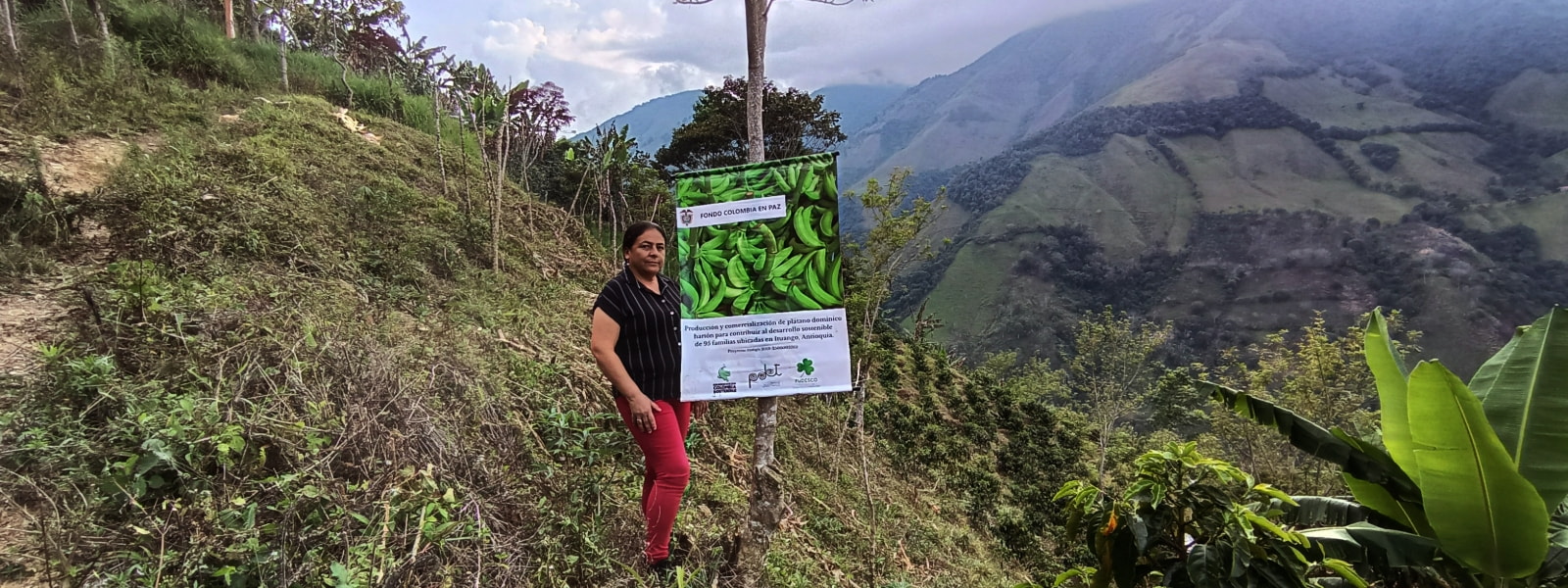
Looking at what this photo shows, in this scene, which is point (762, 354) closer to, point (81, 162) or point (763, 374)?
point (763, 374)

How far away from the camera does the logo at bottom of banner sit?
2.21 metres

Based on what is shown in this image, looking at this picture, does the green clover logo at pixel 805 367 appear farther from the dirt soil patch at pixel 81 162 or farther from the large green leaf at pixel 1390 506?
the dirt soil patch at pixel 81 162

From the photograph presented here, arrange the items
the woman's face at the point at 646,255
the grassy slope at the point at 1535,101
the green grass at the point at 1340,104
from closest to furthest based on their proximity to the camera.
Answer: the woman's face at the point at 646,255, the grassy slope at the point at 1535,101, the green grass at the point at 1340,104

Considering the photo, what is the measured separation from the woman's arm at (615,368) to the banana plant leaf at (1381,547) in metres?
2.06

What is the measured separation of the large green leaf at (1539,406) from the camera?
5.98 feet

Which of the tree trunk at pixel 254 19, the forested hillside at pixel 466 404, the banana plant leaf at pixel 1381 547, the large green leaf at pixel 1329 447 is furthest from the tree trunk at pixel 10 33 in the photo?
the banana plant leaf at pixel 1381 547

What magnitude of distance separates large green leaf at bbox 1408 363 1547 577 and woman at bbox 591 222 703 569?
7.10ft

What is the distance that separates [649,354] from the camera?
224 centimetres

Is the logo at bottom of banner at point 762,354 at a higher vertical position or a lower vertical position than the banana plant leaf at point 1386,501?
higher

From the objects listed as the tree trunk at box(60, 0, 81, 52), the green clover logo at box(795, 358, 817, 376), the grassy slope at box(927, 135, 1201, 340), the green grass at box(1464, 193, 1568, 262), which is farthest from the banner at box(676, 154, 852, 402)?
the green grass at box(1464, 193, 1568, 262)

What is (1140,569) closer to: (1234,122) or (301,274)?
(301,274)

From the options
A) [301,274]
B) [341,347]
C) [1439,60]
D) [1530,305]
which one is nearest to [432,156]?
[301,274]

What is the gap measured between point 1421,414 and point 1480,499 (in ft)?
0.87

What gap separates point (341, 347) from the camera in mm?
3035
